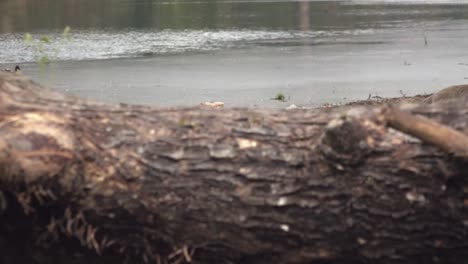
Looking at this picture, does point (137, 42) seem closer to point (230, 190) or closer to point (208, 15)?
point (208, 15)

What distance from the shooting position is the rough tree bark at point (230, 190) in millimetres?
3043

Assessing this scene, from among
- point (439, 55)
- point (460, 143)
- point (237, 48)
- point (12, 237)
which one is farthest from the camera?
point (237, 48)

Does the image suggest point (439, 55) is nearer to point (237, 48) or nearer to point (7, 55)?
point (237, 48)

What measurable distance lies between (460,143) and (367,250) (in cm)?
56

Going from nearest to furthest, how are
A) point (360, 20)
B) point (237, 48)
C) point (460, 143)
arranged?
point (460, 143)
point (237, 48)
point (360, 20)

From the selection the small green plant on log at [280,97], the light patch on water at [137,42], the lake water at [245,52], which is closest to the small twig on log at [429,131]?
the lake water at [245,52]

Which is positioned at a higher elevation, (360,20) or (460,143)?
(460,143)

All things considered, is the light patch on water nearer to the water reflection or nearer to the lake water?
the lake water

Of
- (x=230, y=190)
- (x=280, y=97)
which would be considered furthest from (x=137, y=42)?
(x=230, y=190)

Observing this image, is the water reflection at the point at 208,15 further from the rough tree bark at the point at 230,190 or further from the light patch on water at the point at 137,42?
the rough tree bark at the point at 230,190

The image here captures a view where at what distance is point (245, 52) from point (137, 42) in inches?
158

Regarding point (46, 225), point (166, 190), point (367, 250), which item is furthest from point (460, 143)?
point (46, 225)

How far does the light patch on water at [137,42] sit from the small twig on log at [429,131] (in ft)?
50.5

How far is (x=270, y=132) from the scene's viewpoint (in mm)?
3199
